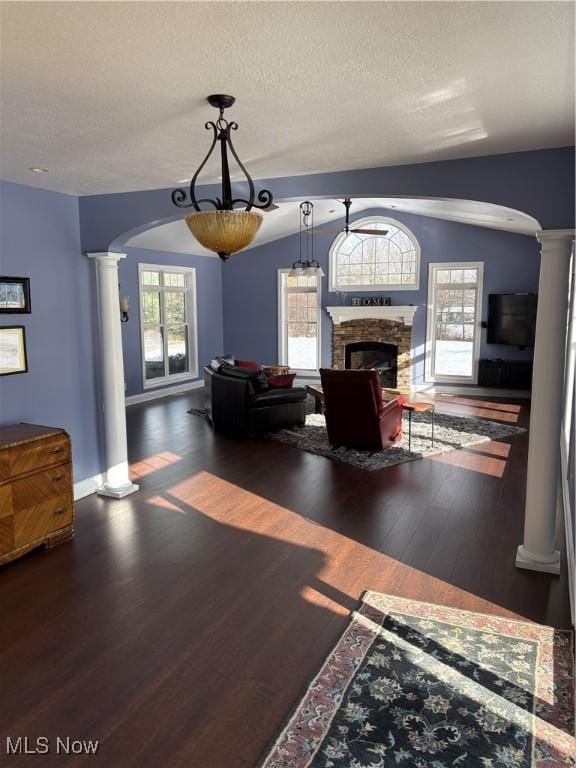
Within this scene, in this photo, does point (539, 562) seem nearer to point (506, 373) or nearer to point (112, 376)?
point (112, 376)

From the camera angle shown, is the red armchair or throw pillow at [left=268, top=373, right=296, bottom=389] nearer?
the red armchair

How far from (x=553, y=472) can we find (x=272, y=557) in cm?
200

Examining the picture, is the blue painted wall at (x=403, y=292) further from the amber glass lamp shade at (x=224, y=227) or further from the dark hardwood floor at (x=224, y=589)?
the amber glass lamp shade at (x=224, y=227)

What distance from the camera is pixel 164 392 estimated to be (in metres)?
10.4

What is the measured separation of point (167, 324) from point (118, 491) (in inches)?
234

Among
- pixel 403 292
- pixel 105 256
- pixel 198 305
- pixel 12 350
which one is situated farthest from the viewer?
pixel 198 305

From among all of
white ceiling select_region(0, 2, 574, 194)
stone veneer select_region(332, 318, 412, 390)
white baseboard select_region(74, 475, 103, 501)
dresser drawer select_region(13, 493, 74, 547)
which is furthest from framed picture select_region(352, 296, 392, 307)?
dresser drawer select_region(13, 493, 74, 547)

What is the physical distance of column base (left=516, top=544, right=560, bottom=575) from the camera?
365cm

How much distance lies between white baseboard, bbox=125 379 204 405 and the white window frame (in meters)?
4.71

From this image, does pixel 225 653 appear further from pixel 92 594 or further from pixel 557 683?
pixel 557 683

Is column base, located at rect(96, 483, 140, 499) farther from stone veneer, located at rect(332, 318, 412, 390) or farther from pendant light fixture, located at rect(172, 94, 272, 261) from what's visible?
stone veneer, located at rect(332, 318, 412, 390)

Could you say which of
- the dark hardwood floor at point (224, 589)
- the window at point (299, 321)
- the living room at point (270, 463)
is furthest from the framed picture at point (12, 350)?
the window at point (299, 321)

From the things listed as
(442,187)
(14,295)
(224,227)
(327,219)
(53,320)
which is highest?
(327,219)

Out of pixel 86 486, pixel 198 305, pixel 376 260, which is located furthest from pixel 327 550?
pixel 198 305
